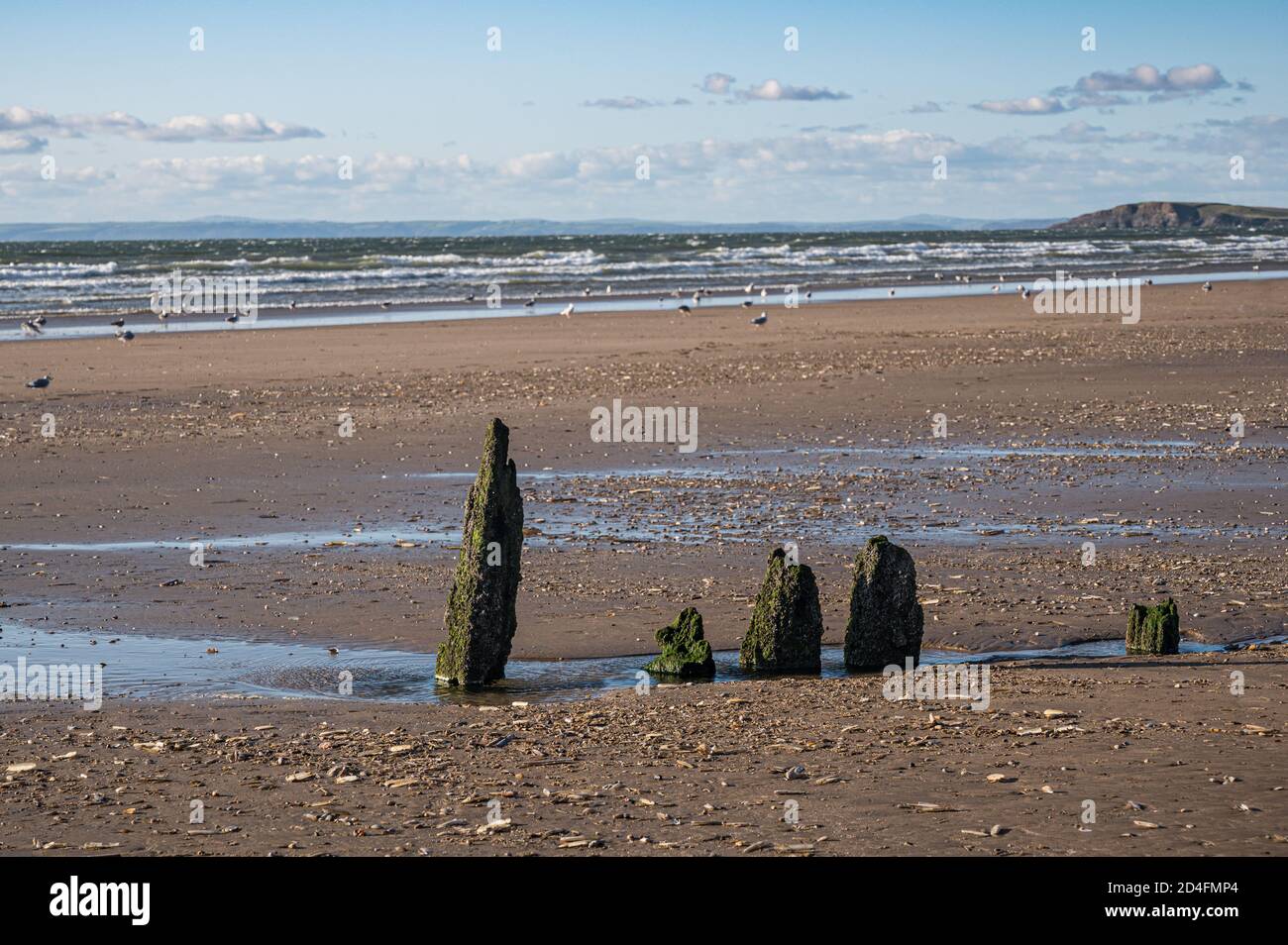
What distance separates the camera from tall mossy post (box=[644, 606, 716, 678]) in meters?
10.5

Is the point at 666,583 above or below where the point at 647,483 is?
below

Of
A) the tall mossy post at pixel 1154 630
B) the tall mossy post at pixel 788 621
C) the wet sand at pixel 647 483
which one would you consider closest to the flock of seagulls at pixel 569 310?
the wet sand at pixel 647 483

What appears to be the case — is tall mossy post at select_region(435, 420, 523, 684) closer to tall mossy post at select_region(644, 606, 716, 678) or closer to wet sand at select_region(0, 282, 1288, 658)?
wet sand at select_region(0, 282, 1288, 658)

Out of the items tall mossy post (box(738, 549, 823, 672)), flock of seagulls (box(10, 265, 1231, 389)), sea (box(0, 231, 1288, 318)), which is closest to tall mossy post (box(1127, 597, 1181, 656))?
tall mossy post (box(738, 549, 823, 672))

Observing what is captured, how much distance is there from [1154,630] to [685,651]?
3.29 meters

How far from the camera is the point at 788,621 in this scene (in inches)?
419

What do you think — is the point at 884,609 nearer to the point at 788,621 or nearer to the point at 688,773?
the point at 788,621

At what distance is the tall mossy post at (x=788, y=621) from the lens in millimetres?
10602

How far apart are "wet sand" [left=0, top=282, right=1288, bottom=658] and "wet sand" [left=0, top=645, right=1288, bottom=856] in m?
2.19

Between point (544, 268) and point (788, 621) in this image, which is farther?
point (544, 268)

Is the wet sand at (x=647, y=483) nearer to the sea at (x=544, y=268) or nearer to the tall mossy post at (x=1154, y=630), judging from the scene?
the tall mossy post at (x=1154, y=630)

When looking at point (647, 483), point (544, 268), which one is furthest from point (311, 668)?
point (544, 268)

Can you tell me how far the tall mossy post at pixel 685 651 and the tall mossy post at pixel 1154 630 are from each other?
298 cm
